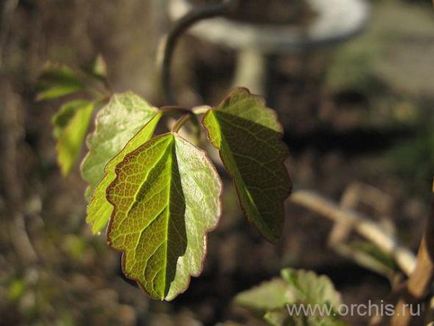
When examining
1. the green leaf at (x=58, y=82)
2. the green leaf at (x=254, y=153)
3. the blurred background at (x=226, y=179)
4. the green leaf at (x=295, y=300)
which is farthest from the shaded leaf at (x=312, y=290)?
the blurred background at (x=226, y=179)

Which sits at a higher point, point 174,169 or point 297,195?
point 174,169

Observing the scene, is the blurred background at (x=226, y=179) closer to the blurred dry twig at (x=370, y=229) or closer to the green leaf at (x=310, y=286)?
the blurred dry twig at (x=370, y=229)

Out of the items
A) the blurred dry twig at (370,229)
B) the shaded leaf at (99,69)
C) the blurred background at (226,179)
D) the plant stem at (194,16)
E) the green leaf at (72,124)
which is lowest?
the blurred background at (226,179)

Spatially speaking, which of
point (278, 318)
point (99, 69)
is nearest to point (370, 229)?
point (278, 318)

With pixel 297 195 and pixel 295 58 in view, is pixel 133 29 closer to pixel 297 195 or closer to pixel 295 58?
pixel 295 58

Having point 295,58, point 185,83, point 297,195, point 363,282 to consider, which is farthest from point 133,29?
point 297,195

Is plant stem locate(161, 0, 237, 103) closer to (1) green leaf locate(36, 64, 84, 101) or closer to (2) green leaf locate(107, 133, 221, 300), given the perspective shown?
(1) green leaf locate(36, 64, 84, 101)

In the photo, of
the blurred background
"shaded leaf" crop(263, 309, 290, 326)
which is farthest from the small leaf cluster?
the blurred background
